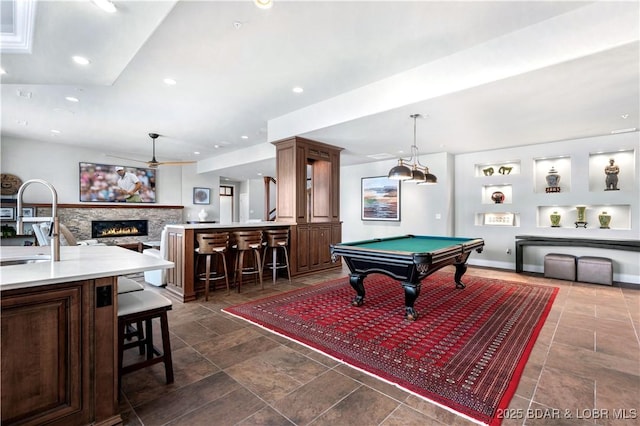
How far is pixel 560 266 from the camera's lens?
567 centimetres

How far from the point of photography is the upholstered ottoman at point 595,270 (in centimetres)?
521

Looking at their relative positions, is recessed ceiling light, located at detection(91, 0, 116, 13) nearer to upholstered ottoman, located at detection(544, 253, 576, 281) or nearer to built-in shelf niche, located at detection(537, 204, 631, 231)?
upholstered ottoman, located at detection(544, 253, 576, 281)

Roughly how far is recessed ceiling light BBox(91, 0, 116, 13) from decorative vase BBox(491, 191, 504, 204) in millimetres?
7525

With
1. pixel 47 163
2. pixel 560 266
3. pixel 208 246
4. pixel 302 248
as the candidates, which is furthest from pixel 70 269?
pixel 47 163

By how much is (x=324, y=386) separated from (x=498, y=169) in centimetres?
693

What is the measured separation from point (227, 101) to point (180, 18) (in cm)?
211

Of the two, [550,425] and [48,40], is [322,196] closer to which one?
[48,40]

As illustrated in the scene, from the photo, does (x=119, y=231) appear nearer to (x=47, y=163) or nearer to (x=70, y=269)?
(x=47, y=163)

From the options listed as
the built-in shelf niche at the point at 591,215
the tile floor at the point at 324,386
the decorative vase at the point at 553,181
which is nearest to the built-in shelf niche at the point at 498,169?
the decorative vase at the point at 553,181

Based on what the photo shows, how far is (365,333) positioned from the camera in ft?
9.95

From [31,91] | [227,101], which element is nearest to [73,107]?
[31,91]

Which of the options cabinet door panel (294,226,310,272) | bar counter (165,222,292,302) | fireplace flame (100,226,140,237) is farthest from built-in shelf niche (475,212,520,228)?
fireplace flame (100,226,140,237)

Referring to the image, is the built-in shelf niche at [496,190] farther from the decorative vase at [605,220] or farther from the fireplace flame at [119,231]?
the fireplace flame at [119,231]

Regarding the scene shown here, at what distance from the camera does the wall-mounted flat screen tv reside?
27.0 feet
